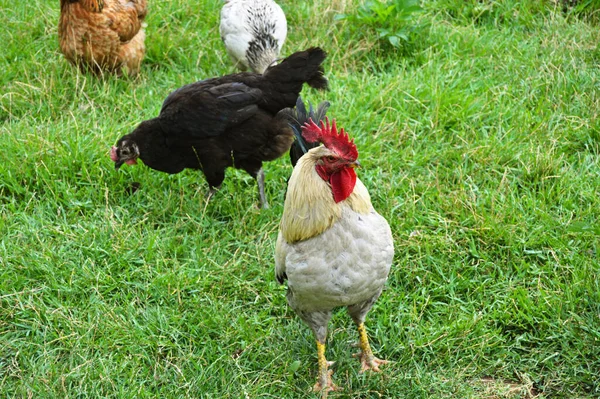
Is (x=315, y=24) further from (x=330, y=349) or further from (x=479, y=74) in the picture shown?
(x=330, y=349)

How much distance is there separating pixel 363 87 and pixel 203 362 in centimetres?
310

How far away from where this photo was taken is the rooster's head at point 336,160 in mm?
3115

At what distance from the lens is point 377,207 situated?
4.78 m

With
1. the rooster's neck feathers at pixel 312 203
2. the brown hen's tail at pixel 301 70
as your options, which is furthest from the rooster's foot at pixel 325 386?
the brown hen's tail at pixel 301 70

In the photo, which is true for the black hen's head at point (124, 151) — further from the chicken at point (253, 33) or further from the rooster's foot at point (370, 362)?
the rooster's foot at point (370, 362)

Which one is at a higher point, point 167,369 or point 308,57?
point 308,57

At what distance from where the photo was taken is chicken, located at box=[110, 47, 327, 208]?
469 centimetres

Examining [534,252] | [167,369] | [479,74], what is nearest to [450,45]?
[479,74]

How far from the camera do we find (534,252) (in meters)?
4.25

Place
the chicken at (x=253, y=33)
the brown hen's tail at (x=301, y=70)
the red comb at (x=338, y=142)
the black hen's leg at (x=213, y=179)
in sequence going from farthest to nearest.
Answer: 1. the chicken at (x=253, y=33)
2. the black hen's leg at (x=213, y=179)
3. the brown hen's tail at (x=301, y=70)
4. the red comb at (x=338, y=142)

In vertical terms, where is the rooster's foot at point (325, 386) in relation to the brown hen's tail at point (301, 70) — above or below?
below

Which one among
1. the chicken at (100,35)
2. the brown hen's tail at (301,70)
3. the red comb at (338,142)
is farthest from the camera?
the chicken at (100,35)

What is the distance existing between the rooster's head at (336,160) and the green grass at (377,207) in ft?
3.70

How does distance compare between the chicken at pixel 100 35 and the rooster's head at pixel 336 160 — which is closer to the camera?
the rooster's head at pixel 336 160
